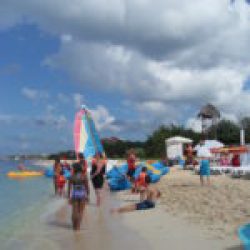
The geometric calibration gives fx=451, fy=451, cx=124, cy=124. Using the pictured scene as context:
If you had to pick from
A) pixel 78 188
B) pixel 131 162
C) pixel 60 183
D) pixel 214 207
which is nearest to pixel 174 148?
pixel 60 183

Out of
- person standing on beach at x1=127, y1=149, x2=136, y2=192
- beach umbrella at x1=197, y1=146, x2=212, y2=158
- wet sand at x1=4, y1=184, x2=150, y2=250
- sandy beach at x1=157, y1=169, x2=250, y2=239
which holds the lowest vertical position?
wet sand at x1=4, y1=184, x2=150, y2=250

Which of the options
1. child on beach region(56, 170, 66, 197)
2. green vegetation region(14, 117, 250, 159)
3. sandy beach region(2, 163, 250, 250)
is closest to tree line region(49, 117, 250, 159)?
green vegetation region(14, 117, 250, 159)

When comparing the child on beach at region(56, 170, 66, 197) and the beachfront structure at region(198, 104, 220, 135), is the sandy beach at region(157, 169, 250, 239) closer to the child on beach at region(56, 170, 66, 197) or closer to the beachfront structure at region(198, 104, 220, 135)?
the child on beach at region(56, 170, 66, 197)

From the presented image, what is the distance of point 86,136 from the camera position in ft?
50.6

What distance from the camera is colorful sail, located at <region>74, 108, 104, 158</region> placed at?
599 inches

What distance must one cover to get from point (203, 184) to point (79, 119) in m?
4.87

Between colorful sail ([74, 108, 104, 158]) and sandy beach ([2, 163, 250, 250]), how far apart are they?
3.72 meters

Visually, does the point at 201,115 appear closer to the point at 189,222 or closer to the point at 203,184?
the point at 203,184

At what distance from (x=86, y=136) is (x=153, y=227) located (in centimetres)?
779

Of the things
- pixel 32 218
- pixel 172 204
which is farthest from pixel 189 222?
pixel 32 218

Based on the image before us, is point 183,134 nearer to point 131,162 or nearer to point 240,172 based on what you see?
point 240,172

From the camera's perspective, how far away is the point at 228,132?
183 ft

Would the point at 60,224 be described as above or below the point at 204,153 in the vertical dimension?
below

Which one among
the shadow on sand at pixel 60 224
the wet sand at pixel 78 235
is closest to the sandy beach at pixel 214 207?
the wet sand at pixel 78 235
